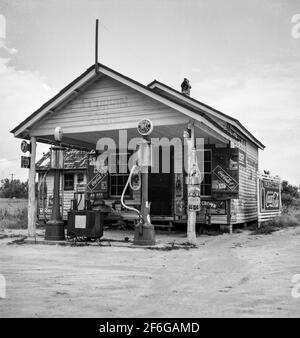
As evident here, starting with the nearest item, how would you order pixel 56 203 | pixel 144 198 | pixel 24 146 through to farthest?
→ pixel 144 198, pixel 56 203, pixel 24 146

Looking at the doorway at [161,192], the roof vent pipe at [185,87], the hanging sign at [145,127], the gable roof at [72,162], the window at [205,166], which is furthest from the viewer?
the gable roof at [72,162]

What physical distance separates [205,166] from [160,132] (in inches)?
96.7

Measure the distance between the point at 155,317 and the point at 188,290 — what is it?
5.00ft

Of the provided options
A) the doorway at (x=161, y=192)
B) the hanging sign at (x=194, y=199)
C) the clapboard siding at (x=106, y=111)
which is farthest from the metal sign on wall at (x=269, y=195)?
the clapboard siding at (x=106, y=111)

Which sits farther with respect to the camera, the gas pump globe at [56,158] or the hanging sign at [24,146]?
the hanging sign at [24,146]

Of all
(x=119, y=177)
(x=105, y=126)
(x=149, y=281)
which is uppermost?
(x=105, y=126)

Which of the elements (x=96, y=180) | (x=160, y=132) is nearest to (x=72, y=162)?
(x=96, y=180)

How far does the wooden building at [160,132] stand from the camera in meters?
12.1

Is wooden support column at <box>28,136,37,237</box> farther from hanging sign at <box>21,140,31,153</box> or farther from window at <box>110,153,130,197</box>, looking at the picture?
window at <box>110,153,130,197</box>

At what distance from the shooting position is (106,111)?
1263 centimetres
